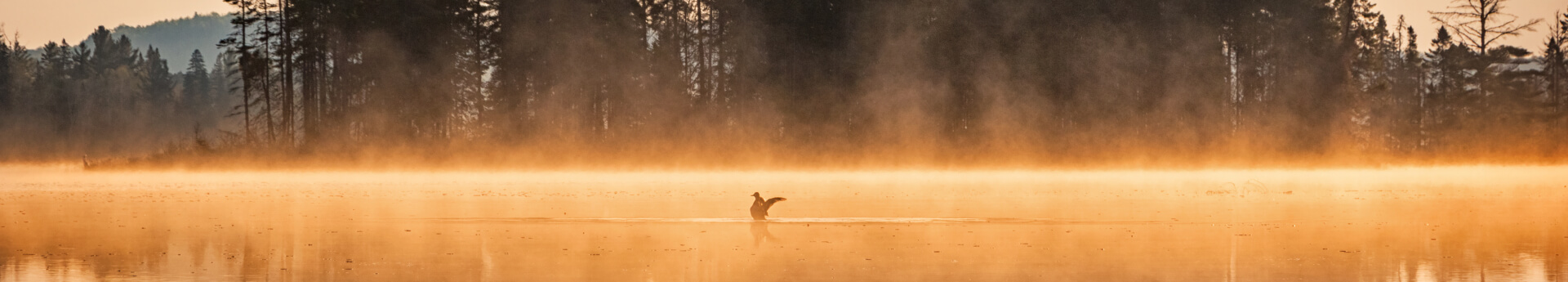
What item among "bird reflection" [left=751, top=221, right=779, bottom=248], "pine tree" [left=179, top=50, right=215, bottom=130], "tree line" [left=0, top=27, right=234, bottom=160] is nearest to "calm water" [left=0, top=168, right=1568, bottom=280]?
"bird reflection" [left=751, top=221, right=779, bottom=248]

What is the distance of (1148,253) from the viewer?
13703mm

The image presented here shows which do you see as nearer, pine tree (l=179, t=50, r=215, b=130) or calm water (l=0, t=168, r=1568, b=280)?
calm water (l=0, t=168, r=1568, b=280)

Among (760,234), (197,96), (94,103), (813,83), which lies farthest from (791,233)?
(197,96)

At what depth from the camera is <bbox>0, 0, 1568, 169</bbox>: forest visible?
48688mm

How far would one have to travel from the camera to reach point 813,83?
49.9 m

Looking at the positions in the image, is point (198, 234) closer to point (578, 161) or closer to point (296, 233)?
point (296, 233)

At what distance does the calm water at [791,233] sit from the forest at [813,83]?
1838 centimetres

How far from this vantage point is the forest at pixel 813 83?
4869cm

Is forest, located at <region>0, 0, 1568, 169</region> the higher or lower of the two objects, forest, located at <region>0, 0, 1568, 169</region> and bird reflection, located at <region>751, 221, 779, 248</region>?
the higher

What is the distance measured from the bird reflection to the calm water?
25 mm

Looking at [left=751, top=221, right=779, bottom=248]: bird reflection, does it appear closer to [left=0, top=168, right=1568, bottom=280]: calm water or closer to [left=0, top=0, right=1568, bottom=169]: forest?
[left=0, top=168, right=1568, bottom=280]: calm water

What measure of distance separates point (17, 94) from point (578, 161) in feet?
220

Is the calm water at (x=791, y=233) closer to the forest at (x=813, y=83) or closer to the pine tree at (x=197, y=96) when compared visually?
the forest at (x=813, y=83)

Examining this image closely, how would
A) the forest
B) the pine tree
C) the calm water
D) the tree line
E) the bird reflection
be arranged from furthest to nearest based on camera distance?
the pine tree
the tree line
the forest
the bird reflection
the calm water
